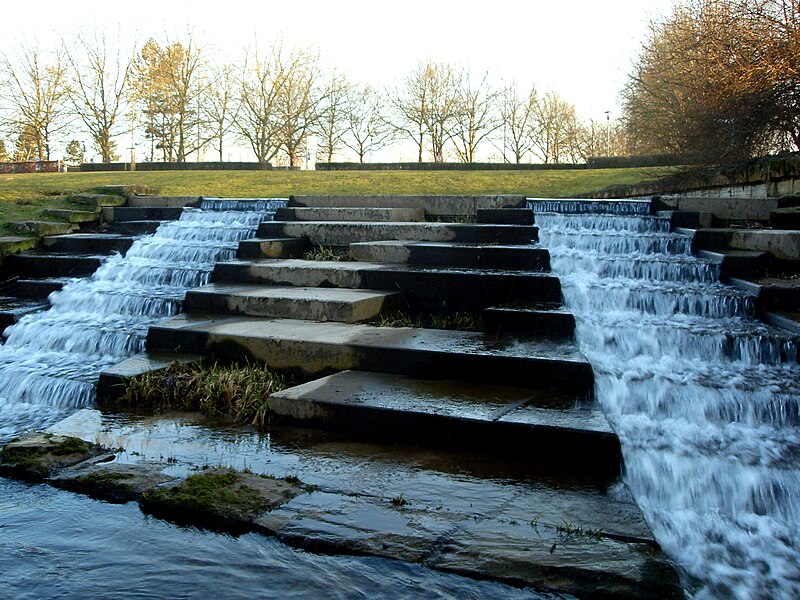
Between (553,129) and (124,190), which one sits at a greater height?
(553,129)

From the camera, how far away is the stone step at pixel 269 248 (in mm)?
9070

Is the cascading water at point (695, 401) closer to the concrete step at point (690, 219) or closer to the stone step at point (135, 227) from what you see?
the concrete step at point (690, 219)

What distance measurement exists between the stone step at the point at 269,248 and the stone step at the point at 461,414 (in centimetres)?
387

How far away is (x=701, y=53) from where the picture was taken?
1257cm

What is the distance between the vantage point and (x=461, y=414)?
4.60 m

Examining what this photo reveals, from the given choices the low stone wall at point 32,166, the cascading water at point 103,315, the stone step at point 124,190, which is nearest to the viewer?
the cascading water at point 103,315

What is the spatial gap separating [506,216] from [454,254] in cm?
173

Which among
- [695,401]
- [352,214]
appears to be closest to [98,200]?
[352,214]

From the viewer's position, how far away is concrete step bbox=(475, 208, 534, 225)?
9312 mm

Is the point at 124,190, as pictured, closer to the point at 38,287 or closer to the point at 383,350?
the point at 38,287

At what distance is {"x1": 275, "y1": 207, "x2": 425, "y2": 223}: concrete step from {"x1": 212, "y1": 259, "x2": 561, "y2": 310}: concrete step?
63.8 inches

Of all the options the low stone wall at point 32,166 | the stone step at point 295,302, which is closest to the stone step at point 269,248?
the stone step at point 295,302

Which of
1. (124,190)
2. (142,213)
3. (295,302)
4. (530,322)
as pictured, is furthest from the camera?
(124,190)

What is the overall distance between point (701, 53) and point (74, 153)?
4616cm
